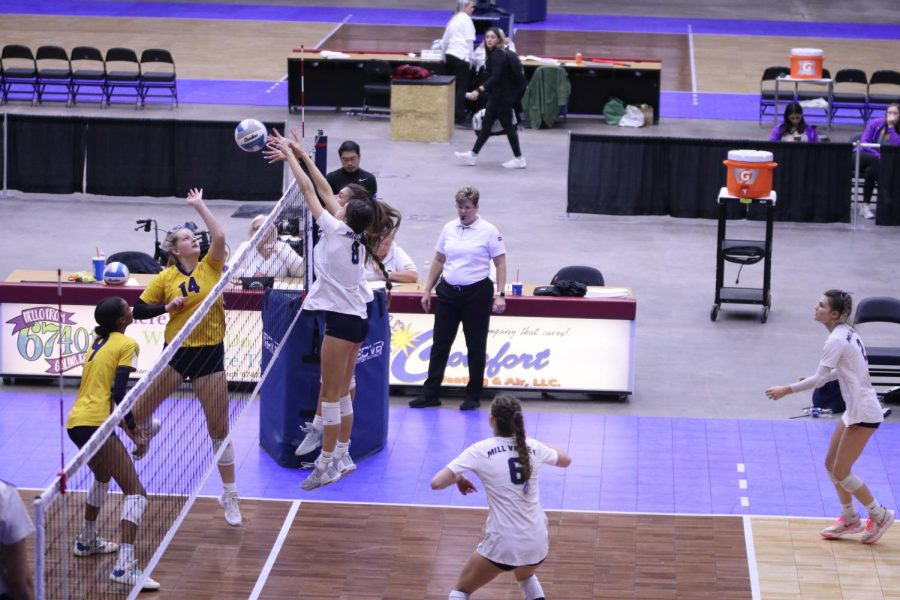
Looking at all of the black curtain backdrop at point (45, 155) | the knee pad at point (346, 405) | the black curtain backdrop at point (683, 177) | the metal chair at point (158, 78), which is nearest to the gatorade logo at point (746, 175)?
the black curtain backdrop at point (683, 177)

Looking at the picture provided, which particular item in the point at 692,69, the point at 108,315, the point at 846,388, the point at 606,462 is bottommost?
the point at 606,462

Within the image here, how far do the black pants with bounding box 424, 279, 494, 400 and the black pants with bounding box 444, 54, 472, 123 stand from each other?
12.7 m

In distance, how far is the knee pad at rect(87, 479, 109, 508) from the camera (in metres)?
9.14

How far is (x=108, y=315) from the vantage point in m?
8.88

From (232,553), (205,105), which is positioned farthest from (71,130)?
(232,553)

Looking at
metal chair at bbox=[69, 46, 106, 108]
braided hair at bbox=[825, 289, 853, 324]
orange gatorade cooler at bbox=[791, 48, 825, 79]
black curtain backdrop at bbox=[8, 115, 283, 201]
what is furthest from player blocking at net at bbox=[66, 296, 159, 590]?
metal chair at bbox=[69, 46, 106, 108]

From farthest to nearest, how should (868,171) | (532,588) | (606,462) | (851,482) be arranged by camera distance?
(868,171), (606,462), (851,482), (532,588)

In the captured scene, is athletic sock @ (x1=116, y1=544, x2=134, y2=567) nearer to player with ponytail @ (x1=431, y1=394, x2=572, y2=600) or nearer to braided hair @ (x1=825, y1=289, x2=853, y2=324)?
player with ponytail @ (x1=431, y1=394, x2=572, y2=600)

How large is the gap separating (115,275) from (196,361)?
356cm

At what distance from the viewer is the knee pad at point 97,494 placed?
9141 millimetres

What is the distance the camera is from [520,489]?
8.02 meters

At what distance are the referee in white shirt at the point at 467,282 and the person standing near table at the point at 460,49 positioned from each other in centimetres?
1238

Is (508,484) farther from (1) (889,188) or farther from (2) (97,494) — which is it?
(1) (889,188)

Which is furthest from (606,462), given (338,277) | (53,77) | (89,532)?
(53,77)
